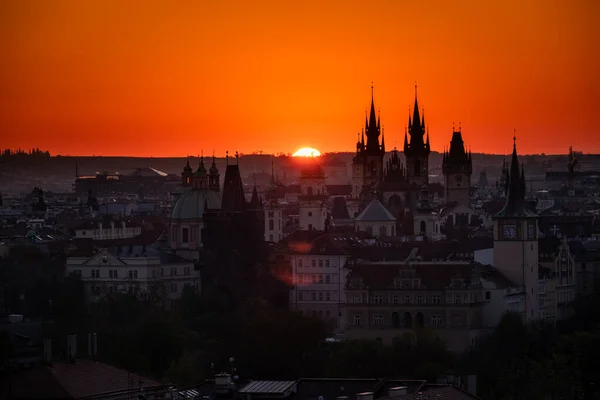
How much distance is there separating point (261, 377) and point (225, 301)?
27693 millimetres

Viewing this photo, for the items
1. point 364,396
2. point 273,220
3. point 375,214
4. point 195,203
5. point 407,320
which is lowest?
point 364,396

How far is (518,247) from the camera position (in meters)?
87.3

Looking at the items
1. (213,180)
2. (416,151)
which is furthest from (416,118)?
(213,180)

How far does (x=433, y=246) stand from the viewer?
332 ft

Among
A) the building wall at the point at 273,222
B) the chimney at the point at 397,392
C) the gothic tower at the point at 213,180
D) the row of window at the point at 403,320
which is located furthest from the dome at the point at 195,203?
the chimney at the point at 397,392

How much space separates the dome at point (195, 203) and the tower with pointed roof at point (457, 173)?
140 feet

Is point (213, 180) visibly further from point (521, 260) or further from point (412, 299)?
point (412, 299)

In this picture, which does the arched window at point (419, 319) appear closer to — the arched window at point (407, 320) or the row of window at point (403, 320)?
the row of window at point (403, 320)

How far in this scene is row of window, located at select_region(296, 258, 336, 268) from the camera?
91.0 m

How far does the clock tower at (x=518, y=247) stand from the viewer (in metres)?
86.5

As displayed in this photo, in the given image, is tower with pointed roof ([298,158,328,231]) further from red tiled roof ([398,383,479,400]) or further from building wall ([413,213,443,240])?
red tiled roof ([398,383,479,400])

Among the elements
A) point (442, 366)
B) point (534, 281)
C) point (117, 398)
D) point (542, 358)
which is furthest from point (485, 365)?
point (117, 398)

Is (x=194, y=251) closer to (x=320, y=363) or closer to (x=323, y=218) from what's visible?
(x=323, y=218)

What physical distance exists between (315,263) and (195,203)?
16922 millimetres
